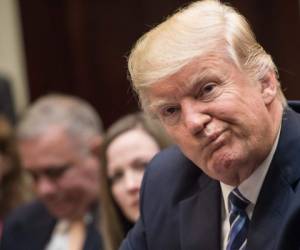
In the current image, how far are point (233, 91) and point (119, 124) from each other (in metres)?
1.27

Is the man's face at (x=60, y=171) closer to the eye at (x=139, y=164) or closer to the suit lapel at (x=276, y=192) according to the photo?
the eye at (x=139, y=164)

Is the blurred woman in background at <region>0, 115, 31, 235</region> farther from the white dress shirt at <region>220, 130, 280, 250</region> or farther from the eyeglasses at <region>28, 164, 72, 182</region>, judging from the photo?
the white dress shirt at <region>220, 130, 280, 250</region>

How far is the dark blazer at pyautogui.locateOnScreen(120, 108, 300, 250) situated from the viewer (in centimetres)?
174

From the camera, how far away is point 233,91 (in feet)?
5.65

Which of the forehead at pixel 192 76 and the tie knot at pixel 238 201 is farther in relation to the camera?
the tie knot at pixel 238 201

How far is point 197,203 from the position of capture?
6.44 feet

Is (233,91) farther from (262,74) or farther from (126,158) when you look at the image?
(126,158)

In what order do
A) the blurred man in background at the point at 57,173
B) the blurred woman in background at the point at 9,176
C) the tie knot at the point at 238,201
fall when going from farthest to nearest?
the blurred woman in background at the point at 9,176, the blurred man in background at the point at 57,173, the tie knot at the point at 238,201

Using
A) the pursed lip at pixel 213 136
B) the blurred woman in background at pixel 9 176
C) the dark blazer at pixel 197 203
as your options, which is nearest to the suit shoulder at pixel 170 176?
the dark blazer at pixel 197 203

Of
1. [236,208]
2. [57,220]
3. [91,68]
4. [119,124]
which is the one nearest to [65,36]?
[91,68]

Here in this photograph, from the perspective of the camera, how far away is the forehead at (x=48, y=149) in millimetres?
3555

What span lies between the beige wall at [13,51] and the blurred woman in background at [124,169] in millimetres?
2722

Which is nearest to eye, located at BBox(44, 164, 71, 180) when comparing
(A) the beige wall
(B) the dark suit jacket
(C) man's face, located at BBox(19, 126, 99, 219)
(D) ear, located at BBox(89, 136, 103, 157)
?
(C) man's face, located at BBox(19, 126, 99, 219)

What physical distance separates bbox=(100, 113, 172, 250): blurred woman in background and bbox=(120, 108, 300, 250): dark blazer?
2.14 ft
